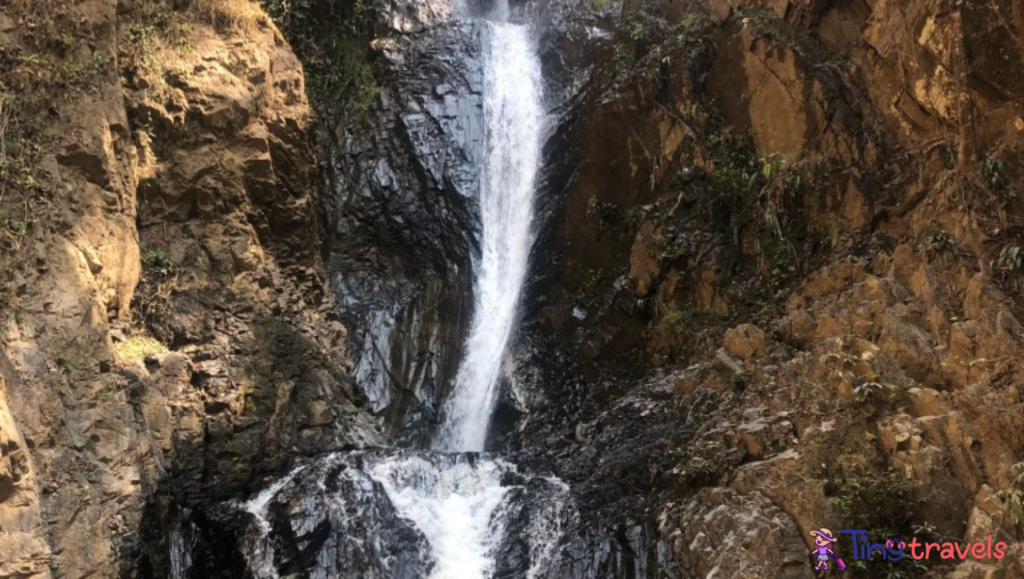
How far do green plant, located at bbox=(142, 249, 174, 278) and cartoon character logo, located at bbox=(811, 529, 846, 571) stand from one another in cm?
1026

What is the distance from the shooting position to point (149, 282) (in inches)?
459

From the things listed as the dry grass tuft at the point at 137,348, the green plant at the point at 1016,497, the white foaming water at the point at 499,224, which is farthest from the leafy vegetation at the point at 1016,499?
the dry grass tuft at the point at 137,348

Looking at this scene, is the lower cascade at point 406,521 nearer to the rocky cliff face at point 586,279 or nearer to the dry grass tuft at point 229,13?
the rocky cliff face at point 586,279

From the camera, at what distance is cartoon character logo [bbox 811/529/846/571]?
756 centimetres

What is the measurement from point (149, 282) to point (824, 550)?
1033 centimetres

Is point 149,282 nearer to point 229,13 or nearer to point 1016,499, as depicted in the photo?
point 229,13

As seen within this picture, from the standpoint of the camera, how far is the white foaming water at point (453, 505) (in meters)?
9.85

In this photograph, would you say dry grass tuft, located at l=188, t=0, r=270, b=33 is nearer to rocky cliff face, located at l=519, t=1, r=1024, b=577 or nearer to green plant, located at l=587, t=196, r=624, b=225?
rocky cliff face, located at l=519, t=1, r=1024, b=577

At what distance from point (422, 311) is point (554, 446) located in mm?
4747

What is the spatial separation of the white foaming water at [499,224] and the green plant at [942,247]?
26.3 ft

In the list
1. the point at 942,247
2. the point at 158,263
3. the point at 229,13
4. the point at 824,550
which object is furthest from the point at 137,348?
the point at 942,247

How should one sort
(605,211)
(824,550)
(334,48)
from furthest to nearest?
(334,48) < (605,211) < (824,550)

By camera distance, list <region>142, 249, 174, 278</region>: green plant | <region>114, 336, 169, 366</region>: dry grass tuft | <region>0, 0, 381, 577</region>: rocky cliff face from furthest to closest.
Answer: <region>142, 249, 174, 278</region>: green plant, <region>114, 336, 169, 366</region>: dry grass tuft, <region>0, 0, 381, 577</region>: rocky cliff face
